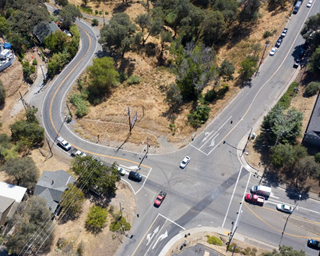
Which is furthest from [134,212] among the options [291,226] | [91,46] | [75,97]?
[91,46]

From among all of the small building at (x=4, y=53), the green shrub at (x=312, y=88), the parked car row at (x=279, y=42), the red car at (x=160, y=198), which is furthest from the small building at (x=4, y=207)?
the parked car row at (x=279, y=42)

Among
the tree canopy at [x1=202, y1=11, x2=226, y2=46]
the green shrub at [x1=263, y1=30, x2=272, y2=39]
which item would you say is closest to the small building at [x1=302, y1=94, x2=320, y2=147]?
the green shrub at [x1=263, y1=30, x2=272, y2=39]

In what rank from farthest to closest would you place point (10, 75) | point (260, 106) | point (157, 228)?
1. point (10, 75)
2. point (260, 106)
3. point (157, 228)

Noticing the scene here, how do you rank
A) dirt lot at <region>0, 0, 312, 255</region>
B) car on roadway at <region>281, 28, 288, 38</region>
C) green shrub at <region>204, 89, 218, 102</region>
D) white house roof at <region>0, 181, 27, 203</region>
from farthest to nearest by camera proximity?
1. car on roadway at <region>281, 28, 288, 38</region>
2. green shrub at <region>204, 89, 218, 102</region>
3. white house roof at <region>0, 181, 27, 203</region>
4. dirt lot at <region>0, 0, 312, 255</region>

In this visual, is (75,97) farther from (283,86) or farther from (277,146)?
(283,86)

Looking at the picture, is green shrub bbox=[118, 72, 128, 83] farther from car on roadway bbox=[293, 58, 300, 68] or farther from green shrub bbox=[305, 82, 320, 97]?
green shrub bbox=[305, 82, 320, 97]

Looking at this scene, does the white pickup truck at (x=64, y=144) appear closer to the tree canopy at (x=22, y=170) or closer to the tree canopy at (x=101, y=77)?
the tree canopy at (x=22, y=170)
